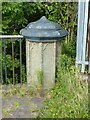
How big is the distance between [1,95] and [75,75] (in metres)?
1.22

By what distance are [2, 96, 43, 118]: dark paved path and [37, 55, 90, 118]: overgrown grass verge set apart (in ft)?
0.38

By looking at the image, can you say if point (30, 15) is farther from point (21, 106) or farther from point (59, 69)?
point (21, 106)

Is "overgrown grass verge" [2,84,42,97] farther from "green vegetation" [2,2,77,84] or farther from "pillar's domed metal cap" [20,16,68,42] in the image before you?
"green vegetation" [2,2,77,84]

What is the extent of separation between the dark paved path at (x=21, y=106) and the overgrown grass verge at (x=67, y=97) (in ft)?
0.38

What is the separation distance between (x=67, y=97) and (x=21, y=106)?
708 mm

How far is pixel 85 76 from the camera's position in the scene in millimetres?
4520

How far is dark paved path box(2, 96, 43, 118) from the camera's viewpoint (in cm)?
368

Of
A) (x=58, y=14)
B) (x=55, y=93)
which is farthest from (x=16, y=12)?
(x=55, y=93)

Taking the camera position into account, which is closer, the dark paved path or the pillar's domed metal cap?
the dark paved path

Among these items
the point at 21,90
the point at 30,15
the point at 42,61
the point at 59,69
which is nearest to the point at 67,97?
the point at 59,69

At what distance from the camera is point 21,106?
3.91m

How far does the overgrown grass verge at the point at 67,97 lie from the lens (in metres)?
3.32

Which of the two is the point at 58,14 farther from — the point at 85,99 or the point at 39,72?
the point at 85,99

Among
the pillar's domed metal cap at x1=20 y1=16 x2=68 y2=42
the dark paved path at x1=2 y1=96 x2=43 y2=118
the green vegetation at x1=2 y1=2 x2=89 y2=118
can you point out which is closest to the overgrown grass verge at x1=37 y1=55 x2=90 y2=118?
the green vegetation at x1=2 y1=2 x2=89 y2=118
